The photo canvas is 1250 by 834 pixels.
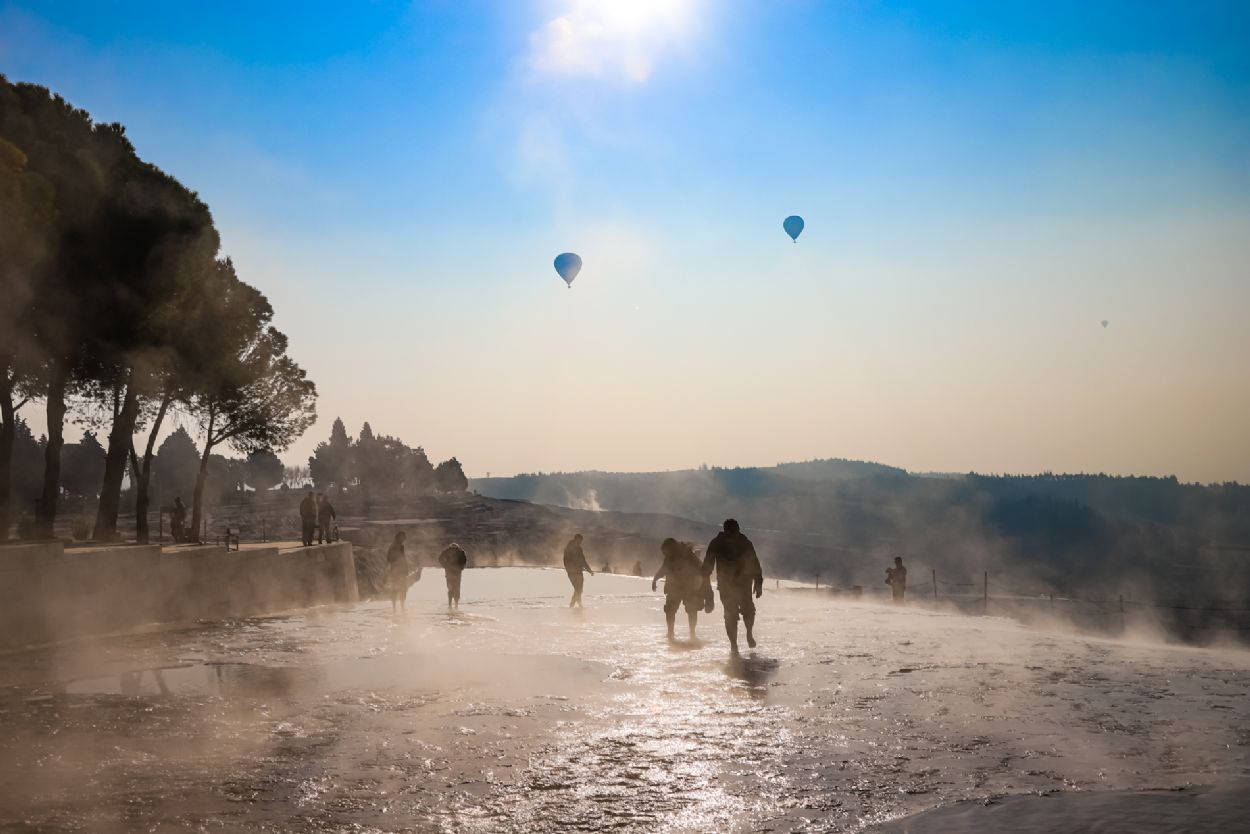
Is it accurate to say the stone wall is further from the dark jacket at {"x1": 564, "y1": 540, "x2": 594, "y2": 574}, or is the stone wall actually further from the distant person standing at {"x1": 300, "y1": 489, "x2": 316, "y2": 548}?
the dark jacket at {"x1": 564, "y1": 540, "x2": 594, "y2": 574}

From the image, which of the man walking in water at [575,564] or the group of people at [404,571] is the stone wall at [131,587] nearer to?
the group of people at [404,571]

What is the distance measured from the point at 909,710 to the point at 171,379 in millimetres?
28397

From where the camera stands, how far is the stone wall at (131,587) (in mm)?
15445

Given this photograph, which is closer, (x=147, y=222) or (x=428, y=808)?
(x=428, y=808)

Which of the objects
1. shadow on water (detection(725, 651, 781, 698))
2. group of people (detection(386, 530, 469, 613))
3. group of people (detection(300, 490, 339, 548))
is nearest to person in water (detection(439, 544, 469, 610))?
group of people (detection(386, 530, 469, 613))

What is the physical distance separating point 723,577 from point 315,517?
20828 mm

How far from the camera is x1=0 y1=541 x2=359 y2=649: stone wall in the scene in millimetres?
15445

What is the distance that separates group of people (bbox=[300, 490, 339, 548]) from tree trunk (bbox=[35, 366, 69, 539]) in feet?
22.4

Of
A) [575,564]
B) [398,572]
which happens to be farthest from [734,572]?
[398,572]

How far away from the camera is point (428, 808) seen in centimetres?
648

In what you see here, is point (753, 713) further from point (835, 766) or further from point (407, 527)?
point (407, 527)

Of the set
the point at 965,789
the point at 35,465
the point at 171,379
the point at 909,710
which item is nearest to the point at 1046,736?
the point at 909,710

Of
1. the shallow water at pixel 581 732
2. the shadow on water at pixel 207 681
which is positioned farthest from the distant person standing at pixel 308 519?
the shadow on water at pixel 207 681

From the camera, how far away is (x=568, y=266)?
38.5 meters
